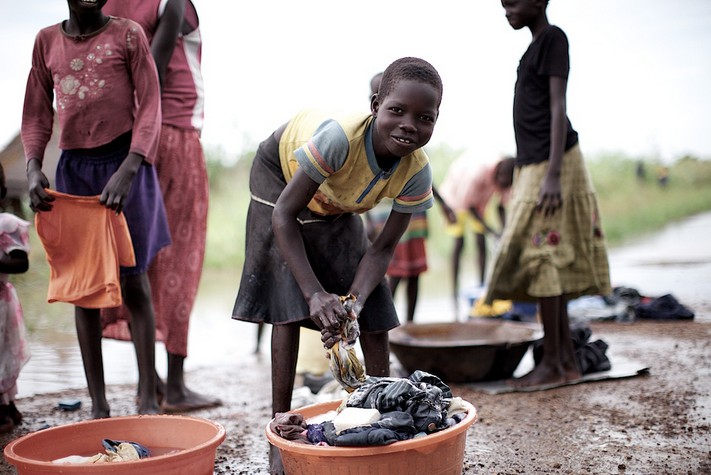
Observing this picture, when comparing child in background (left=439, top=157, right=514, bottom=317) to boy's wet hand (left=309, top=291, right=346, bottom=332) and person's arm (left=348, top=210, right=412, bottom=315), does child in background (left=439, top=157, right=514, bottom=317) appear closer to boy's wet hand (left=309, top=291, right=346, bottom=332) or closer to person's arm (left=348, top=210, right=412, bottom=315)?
person's arm (left=348, top=210, right=412, bottom=315)

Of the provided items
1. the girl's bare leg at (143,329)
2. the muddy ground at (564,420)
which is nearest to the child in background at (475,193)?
the muddy ground at (564,420)

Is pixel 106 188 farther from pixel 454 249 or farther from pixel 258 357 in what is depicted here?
pixel 454 249

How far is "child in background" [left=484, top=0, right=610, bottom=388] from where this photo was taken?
3.69m

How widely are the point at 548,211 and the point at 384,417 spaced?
2.02 meters

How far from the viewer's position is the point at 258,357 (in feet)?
16.9

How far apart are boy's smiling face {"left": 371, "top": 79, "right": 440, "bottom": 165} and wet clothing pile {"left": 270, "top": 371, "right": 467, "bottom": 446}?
2.30ft

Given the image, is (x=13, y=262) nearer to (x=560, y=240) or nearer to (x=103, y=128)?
(x=103, y=128)

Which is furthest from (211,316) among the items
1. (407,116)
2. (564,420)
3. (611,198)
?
(611,198)

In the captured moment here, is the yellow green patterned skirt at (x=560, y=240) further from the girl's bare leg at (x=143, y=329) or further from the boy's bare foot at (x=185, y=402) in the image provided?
the girl's bare leg at (x=143, y=329)

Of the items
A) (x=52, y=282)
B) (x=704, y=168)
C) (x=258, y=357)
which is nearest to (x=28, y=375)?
(x=258, y=357)

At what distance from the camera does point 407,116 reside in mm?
2229

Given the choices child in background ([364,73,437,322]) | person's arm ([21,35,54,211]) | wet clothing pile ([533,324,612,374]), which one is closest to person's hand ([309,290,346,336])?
person's arm ([21,35,54,211])

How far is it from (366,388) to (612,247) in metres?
11.2

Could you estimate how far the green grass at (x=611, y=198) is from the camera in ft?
39.0
